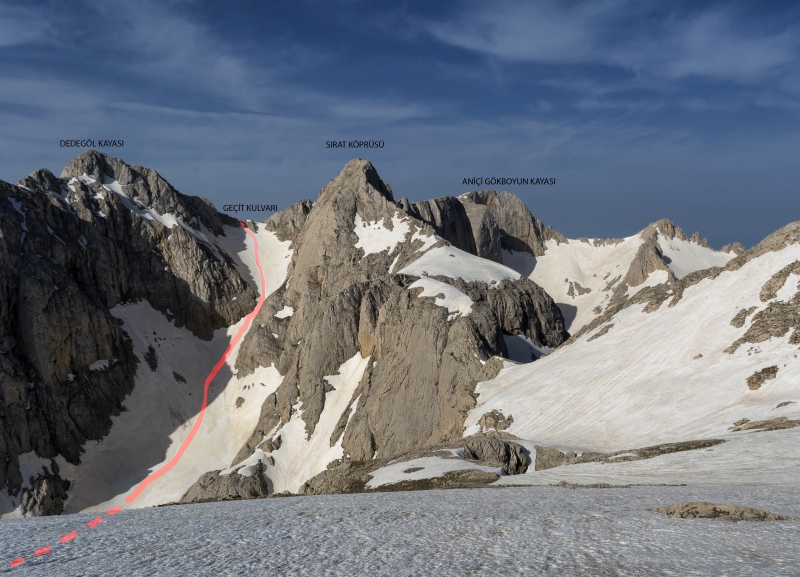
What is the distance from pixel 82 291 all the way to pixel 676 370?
332 ft

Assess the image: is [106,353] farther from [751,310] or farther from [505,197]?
[505,197]

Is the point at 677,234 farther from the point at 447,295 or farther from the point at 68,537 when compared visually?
the point at 68,537

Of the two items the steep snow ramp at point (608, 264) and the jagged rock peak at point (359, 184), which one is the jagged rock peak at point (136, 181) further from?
the steep snow ramp at point (608, 264)

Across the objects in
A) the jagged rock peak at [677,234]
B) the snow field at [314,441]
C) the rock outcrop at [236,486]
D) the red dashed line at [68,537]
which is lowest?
the rock outcrop at [236,486]

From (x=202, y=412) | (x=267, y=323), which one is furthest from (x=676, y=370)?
(x=202, y=412)

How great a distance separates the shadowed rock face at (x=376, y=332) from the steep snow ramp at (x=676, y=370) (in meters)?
10.1

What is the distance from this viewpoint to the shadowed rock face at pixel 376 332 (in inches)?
2820

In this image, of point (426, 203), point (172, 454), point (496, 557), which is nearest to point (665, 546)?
point (496, 557)

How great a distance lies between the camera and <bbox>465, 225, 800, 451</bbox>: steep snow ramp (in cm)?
3962

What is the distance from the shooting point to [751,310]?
155 ft

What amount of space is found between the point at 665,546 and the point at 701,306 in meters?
42.1

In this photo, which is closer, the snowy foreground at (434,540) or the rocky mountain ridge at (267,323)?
the snowy foreground at (434,540)

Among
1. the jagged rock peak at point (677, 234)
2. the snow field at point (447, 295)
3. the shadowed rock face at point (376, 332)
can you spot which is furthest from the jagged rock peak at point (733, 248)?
the snow field at point (447, 295)

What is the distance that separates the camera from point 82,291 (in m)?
118
